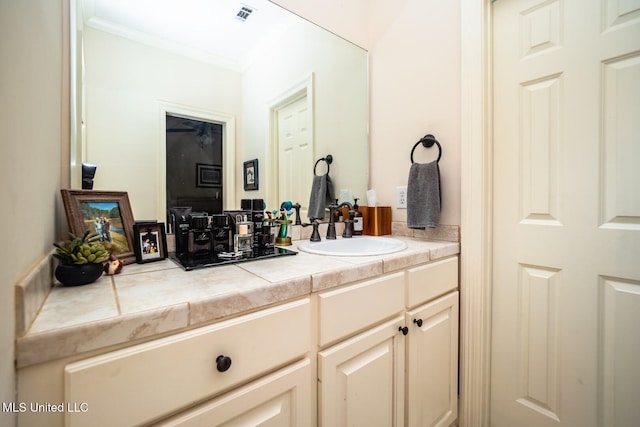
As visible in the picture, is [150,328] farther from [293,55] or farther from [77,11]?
[293,55]

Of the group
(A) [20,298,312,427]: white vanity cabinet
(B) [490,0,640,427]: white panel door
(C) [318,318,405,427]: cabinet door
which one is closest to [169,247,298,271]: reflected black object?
(A) [20,298,312,427]: white vanity cabinet

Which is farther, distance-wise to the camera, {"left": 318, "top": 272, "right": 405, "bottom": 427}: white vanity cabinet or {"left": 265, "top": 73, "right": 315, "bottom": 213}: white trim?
{"left": 265, "top": 73, "right": 315, "bottom": 213}: white trim

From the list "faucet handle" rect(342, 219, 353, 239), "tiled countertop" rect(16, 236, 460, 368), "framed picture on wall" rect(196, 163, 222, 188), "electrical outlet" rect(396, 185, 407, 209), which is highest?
"framed picture on wall" rect(196, 163, 222, 188)

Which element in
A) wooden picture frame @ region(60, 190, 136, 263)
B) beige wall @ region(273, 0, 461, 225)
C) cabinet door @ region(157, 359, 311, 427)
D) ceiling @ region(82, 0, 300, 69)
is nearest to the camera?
cabinet door @ region(157, 359, 311, 427)

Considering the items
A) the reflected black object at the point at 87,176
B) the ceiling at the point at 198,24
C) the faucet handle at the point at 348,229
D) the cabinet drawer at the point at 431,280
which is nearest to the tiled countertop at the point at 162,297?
the cabinet drawer at the point at 431,280

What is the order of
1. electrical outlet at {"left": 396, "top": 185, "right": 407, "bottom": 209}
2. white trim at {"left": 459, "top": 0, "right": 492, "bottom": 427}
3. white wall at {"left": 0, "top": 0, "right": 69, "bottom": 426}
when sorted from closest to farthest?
1. white wall at {"left": 0, "top": 0, "right": 69, "bottom": 426}
2. white trim at {"left": 459, "top": 0, "right": 492, "bottom": 427}
3. electrical outlet at {"left": 396, "top": 185, "right": 407, "bottom": 209}

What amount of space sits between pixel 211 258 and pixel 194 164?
1.46 feet

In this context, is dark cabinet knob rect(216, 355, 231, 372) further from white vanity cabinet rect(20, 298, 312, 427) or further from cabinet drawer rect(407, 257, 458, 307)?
cabinet drawer rect(407, 257, 458, 307)

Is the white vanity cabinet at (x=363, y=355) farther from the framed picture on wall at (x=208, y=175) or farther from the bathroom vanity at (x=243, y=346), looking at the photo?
the framed picture on wall at (x=208, y=175)

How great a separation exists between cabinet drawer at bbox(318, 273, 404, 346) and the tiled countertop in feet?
0.12

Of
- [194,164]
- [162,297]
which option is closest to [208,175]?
[194,164]

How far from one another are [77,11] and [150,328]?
1038mm

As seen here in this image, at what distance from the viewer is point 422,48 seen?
4.60 ft

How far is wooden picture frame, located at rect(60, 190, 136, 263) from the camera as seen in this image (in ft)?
2.41
